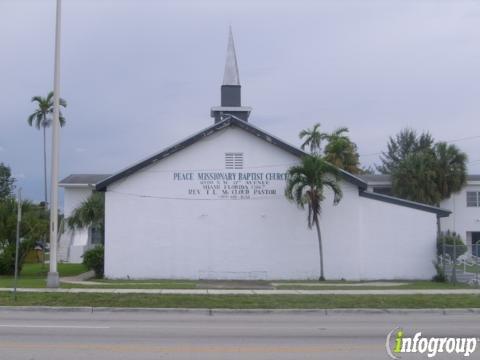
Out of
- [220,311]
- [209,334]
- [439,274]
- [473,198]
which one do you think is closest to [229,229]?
[439,274]

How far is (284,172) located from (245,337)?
59.7ft

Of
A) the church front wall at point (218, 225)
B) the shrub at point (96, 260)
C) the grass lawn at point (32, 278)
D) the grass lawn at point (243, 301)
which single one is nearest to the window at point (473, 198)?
the church front wall at point (218, 225)

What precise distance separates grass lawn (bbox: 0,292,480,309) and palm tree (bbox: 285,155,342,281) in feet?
29.4

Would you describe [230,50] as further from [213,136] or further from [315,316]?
[315,316]

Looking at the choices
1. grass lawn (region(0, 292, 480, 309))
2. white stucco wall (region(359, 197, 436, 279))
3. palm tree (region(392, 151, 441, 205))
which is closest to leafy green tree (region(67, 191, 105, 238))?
white stucco wall (region(359, 197, 436, 279))

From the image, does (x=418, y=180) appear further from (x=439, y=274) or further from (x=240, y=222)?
(x=240, y=222)

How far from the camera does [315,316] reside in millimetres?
16984

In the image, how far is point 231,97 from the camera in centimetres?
3522

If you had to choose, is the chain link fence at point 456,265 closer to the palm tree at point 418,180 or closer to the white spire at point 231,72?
the white spire at point 231,72

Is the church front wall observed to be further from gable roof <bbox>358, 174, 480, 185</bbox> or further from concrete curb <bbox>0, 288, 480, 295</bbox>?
gable roof <bbox>358, 174, 480, 185</bbox>

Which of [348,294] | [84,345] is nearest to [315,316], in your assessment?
[348,294]

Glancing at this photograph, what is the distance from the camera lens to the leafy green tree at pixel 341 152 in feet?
175

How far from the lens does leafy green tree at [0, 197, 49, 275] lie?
31109mm

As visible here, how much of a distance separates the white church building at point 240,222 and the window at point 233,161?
0.15 feet
